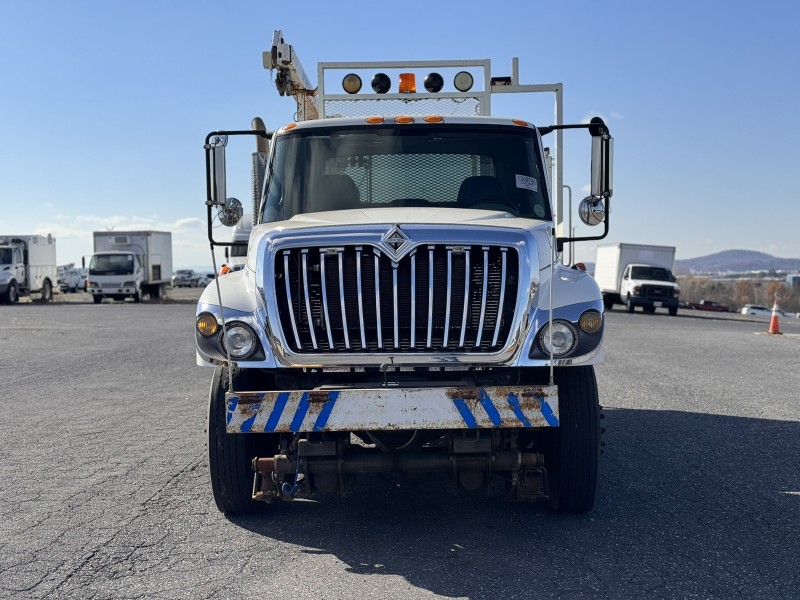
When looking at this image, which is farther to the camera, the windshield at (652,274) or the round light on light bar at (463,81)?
the windshield at (652,274)

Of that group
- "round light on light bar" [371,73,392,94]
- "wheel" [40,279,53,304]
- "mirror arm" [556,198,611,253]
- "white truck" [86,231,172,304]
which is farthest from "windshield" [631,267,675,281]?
"mirror arm" [556,198,611,253]

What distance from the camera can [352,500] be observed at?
18.0 ft

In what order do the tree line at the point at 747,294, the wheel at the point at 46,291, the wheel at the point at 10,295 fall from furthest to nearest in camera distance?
the tree line at the point at 747,294, the wheel at the point at 46,291, the wheel at the point at 10,295

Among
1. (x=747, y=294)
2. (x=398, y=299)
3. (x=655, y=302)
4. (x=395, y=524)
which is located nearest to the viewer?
(x=398, y=299)

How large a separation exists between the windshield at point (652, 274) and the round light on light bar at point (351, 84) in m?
27.1

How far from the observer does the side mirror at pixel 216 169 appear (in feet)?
18.8

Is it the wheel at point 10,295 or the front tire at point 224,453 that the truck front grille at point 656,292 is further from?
the front tire at point 224,453

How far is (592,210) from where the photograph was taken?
5.75m

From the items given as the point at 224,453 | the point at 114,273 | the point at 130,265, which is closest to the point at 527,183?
the point at 224,453

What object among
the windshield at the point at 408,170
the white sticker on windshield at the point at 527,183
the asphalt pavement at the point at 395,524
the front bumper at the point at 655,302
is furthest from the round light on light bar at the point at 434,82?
the front bumper at the point at 655,302

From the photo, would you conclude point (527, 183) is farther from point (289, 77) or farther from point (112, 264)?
point (112, 264)

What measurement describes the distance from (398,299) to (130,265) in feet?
105

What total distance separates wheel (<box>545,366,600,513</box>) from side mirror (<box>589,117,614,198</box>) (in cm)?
145

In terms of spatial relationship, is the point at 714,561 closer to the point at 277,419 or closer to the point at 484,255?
the point at 484,255
